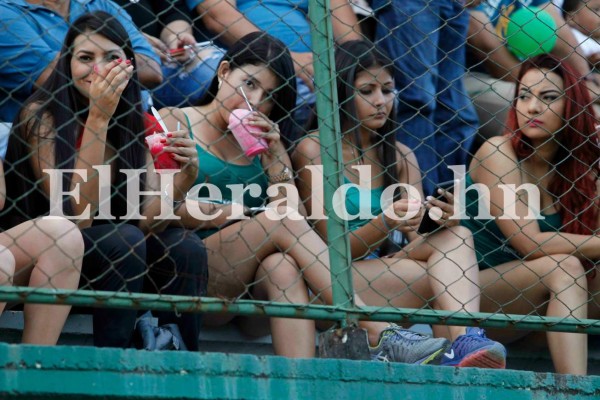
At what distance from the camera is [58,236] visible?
12.6 feet

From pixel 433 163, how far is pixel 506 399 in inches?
70.2

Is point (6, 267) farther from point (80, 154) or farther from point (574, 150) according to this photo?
point (574, 150)

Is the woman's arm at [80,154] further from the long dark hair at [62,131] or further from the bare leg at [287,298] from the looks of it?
the bare leg at [287,298]

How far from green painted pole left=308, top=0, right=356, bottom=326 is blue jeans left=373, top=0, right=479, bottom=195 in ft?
4.32

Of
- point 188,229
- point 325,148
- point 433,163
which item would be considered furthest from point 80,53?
point 433,163

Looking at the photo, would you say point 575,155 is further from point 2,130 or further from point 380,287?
point 2,130

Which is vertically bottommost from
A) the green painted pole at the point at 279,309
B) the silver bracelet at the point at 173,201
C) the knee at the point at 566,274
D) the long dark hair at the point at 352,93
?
the green painted pole at the point at 279,309

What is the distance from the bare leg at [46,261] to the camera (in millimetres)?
3854

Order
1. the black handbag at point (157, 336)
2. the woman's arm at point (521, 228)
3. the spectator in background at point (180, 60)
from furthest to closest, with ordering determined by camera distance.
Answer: the spectator in background at point (180, 60), the woman's arm at point (521, 228), the black handbag at point (157, 336)

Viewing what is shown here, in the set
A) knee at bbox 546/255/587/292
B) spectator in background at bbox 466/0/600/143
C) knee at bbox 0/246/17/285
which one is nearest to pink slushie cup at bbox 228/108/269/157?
knee at bbox 0/246/17/285

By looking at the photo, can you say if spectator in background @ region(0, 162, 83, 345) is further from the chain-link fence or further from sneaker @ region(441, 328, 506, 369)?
sneaker @ region(441, 328, 506, 369)

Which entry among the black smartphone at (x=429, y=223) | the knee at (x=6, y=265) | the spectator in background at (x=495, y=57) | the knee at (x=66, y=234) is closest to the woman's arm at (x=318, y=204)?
the black smartphone at (x=429, y=223)

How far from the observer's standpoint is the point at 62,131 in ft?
13.6

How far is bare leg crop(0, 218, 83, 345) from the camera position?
12.6 feet
